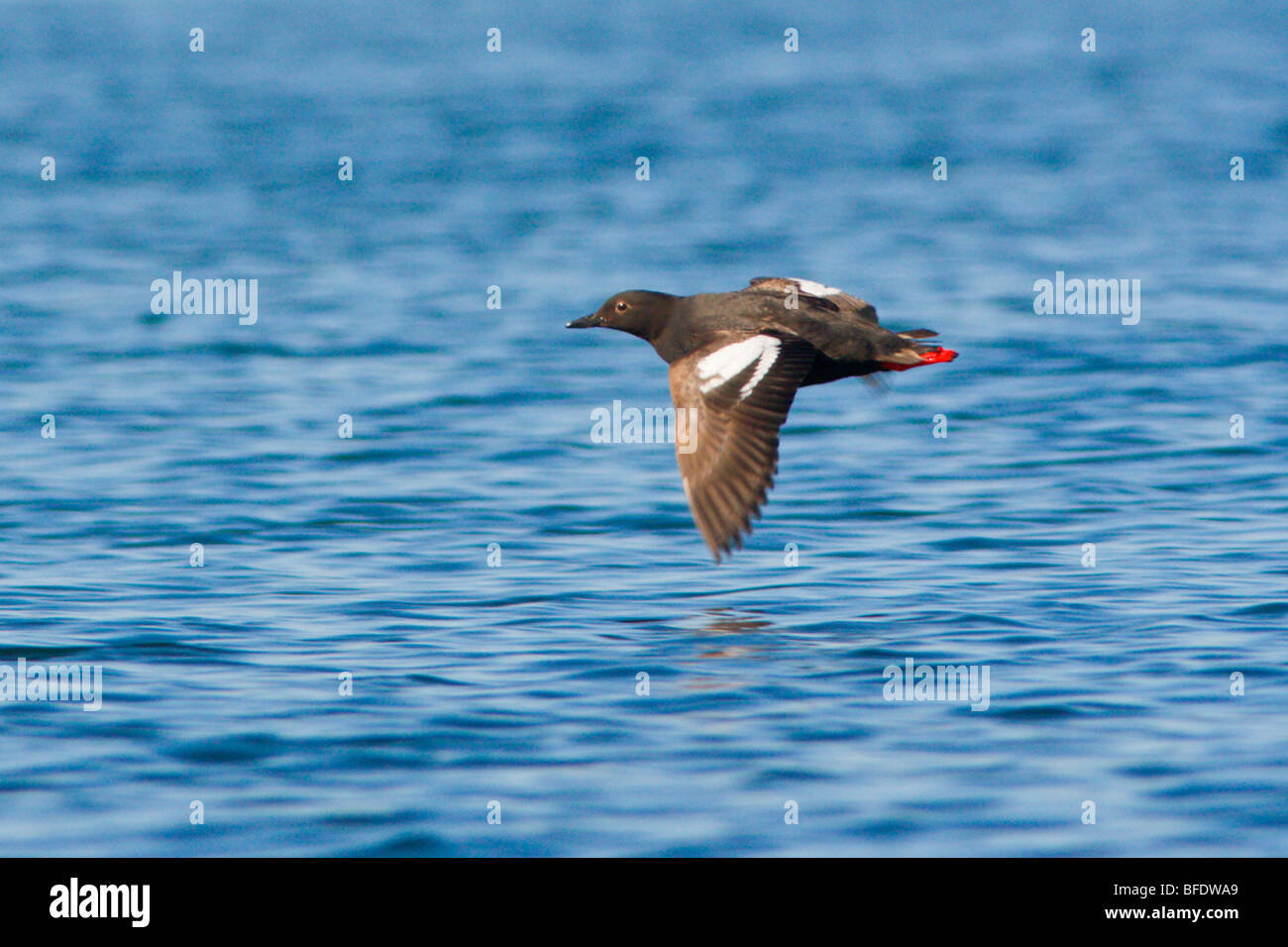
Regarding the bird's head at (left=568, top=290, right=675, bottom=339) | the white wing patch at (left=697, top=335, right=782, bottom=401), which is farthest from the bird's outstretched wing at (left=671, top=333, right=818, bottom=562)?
the bird's head at (left=568, top=290, right=675, bottom=339)

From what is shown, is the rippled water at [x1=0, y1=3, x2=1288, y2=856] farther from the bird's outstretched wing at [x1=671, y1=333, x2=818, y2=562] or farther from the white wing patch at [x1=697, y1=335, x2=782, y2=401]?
the white wing patch at [x1=697, y1=335, x2=782, y2=401]

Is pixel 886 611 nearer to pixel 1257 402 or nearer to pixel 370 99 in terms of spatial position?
pixel 1257 402

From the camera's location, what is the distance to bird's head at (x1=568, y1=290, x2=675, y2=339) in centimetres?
1074

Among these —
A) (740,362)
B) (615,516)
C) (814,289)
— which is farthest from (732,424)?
(615,516)

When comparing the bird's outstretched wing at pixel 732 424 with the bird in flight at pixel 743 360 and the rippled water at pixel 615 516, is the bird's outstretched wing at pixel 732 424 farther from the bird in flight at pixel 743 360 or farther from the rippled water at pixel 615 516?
the rippled water at pixel 615 516

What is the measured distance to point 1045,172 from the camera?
32156 mm

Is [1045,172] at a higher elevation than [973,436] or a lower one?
higher

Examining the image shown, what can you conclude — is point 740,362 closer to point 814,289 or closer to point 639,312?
point 639,312

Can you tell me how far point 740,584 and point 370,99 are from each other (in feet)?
115

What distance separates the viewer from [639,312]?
10789mm

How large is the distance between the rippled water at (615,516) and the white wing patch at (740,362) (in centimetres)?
137

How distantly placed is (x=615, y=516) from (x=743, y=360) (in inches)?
130

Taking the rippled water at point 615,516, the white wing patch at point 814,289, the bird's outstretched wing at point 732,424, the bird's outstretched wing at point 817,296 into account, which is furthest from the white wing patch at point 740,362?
the rippled water at point 615,516

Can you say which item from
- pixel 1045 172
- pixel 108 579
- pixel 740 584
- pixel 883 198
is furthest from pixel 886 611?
pixel 1045 172
